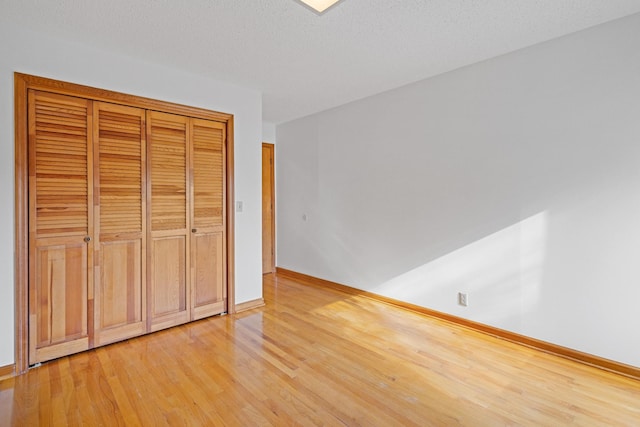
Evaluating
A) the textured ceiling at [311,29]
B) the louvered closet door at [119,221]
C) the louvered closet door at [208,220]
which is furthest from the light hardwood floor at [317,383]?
the textured ceiling at [311,29]

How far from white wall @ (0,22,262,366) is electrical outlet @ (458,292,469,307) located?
7.03ft

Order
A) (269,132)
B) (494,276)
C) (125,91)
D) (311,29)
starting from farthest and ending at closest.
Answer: (269,132) < (494,276) < (125,91) < (311,29)

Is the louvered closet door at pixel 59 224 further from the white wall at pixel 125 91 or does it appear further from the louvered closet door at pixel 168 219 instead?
the louvered closet door at pixel 168 219

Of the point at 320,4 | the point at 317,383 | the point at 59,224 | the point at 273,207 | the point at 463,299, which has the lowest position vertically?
the point at 317,383

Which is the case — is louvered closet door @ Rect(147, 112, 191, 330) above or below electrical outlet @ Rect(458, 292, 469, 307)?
above

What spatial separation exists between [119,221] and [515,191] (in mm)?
3384

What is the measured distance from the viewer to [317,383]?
206cm

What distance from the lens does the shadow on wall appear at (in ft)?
8.38

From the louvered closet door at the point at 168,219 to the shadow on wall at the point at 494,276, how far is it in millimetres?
2441

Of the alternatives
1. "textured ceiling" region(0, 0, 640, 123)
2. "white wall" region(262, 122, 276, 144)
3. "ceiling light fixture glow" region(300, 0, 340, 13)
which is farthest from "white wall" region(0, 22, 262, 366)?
"ceiling light fixture glow" region(300, 0, 340, 13)

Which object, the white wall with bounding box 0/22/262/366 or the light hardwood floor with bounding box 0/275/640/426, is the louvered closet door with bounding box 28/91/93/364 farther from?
the light hardwood floor with bounding box 0/275/640/426

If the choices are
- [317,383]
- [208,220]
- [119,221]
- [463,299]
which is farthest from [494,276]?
[119,221]

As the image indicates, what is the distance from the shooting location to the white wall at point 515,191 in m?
2.18

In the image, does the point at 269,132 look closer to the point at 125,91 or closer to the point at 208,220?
the point at 208,220
